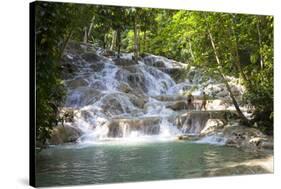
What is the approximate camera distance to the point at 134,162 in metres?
8.12

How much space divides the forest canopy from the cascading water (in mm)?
181

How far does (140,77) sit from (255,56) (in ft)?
6.00

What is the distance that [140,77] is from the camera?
8383mm

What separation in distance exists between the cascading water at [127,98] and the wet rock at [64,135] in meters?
0.07

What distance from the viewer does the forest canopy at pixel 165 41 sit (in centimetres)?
764

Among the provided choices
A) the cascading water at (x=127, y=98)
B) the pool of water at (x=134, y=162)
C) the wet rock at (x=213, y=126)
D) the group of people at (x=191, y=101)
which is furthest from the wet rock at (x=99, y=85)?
the wet rock at (x=213, y=126)

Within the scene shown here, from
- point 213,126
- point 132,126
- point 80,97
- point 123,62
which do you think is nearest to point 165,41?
point 123,62

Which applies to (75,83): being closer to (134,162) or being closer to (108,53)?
(108,53)

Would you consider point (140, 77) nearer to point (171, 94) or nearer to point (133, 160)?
point (171, 94)

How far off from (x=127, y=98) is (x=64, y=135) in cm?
97

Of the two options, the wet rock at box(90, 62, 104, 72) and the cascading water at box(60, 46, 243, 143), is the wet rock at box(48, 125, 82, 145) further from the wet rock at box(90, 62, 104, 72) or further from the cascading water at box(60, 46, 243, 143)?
the wet rock at box(90, 62, 104, 72)

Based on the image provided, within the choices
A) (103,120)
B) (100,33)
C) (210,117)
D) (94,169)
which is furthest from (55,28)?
(210,117)

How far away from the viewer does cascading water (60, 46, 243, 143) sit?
7.93 meters

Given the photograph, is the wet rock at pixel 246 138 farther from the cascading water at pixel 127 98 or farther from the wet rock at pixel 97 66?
the wet rock at pixel 97 66
